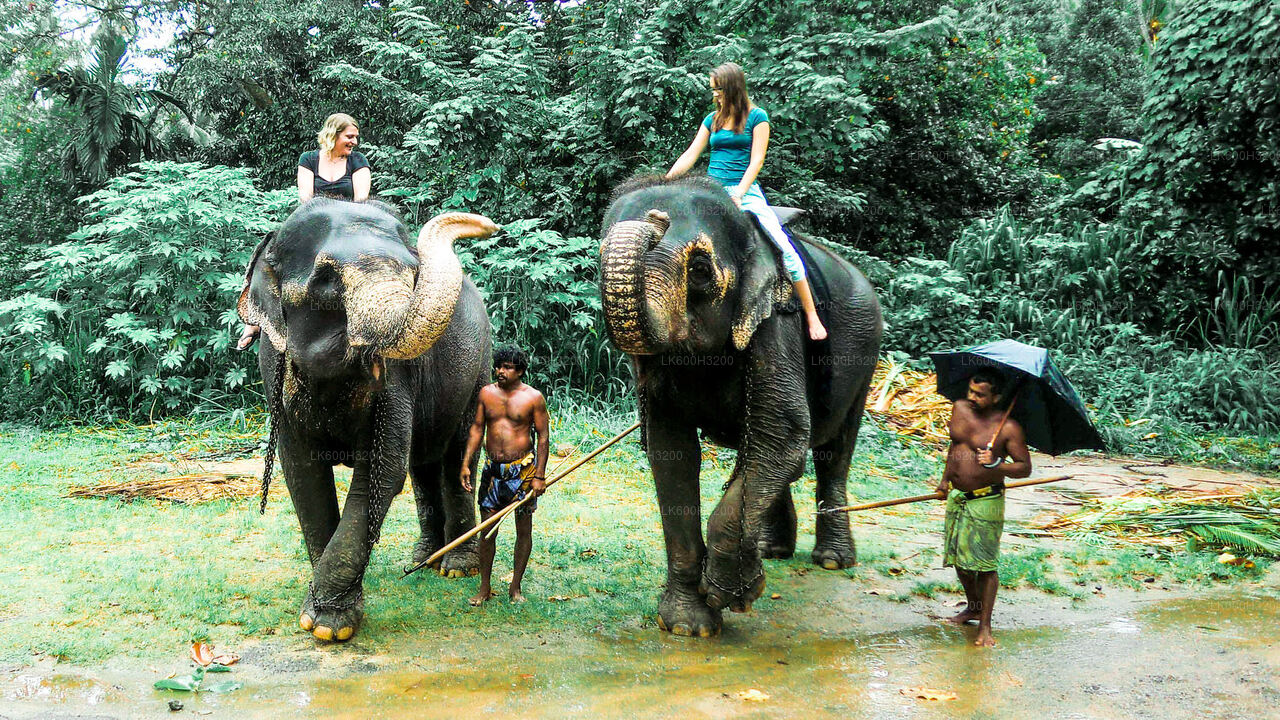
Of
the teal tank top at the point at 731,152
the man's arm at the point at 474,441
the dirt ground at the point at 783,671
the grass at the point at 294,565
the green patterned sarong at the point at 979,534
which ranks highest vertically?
the teal tank top at the point at 731,152

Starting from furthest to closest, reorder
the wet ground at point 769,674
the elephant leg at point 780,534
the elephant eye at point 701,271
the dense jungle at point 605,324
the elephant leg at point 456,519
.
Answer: the elephant leg at point 780,534, the elephant leg at point 456,519, the dense jungle at point 605,324, the elephant eye at point 701,271, the wet ground at point 769,674

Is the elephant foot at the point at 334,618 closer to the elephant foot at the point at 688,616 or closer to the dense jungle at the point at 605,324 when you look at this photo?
the dense jungle at the point at 605,324

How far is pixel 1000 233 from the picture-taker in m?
15.1

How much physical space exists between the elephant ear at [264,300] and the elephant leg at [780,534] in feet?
11.6

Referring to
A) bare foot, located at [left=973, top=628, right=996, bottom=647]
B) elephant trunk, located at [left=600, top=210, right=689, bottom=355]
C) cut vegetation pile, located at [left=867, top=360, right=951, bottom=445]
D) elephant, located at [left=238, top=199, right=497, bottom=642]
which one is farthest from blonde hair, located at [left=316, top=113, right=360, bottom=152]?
cut vegetation pile, located at [left=867, top=360, right=951, bottom=445]

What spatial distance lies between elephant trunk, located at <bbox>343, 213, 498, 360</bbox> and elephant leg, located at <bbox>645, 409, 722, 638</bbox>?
1.48 m

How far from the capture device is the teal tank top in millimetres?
5922

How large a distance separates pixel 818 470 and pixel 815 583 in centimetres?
98

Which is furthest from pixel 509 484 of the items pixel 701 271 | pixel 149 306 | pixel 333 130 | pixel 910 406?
pixel 149 306

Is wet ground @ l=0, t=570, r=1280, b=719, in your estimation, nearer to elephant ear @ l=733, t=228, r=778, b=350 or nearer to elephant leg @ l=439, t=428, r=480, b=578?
elephant leg @ l=439, t=428, r=480, b=578

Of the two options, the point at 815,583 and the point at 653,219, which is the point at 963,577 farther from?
the point at 653,219

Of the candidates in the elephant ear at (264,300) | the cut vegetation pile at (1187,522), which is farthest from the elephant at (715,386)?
the cut vegetation pile at (1187,522)

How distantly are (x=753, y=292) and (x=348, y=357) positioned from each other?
196 cm

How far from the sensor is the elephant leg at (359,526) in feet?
16.0
